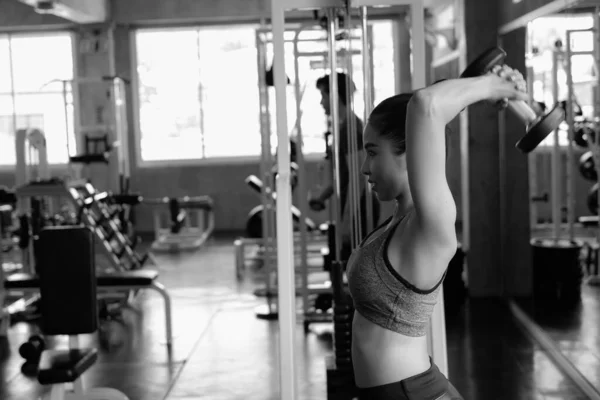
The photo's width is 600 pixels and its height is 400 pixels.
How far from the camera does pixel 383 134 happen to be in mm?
1227

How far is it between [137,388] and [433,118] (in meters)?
2.87

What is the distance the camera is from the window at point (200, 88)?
9.24m

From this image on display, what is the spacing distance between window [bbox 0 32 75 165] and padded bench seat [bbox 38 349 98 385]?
6.94 m

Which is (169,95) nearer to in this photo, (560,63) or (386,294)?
(560,63)

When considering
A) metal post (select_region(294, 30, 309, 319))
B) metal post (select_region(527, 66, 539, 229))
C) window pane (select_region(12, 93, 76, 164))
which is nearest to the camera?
metal post (select_region(527, 66, 539, 229))

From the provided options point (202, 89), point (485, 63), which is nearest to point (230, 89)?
point (202, 89)

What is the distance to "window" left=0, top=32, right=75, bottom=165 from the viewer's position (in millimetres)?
9281

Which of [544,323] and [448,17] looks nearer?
[544,323]

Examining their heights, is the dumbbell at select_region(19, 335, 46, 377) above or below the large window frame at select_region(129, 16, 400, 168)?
below

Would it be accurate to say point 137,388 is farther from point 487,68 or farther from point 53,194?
point 487,68

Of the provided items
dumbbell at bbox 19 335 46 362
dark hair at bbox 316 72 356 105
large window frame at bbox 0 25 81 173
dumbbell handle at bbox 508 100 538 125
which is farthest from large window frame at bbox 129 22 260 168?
dumbbell handle at bbox 508 100 538 125

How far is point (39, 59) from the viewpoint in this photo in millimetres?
9320

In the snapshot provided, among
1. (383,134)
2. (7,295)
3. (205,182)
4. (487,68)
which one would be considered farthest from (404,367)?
(205,182)

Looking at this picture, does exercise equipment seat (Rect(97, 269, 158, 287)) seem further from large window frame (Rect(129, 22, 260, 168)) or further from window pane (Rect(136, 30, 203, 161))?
window pane (Rect(136, 30, 203, 161))
